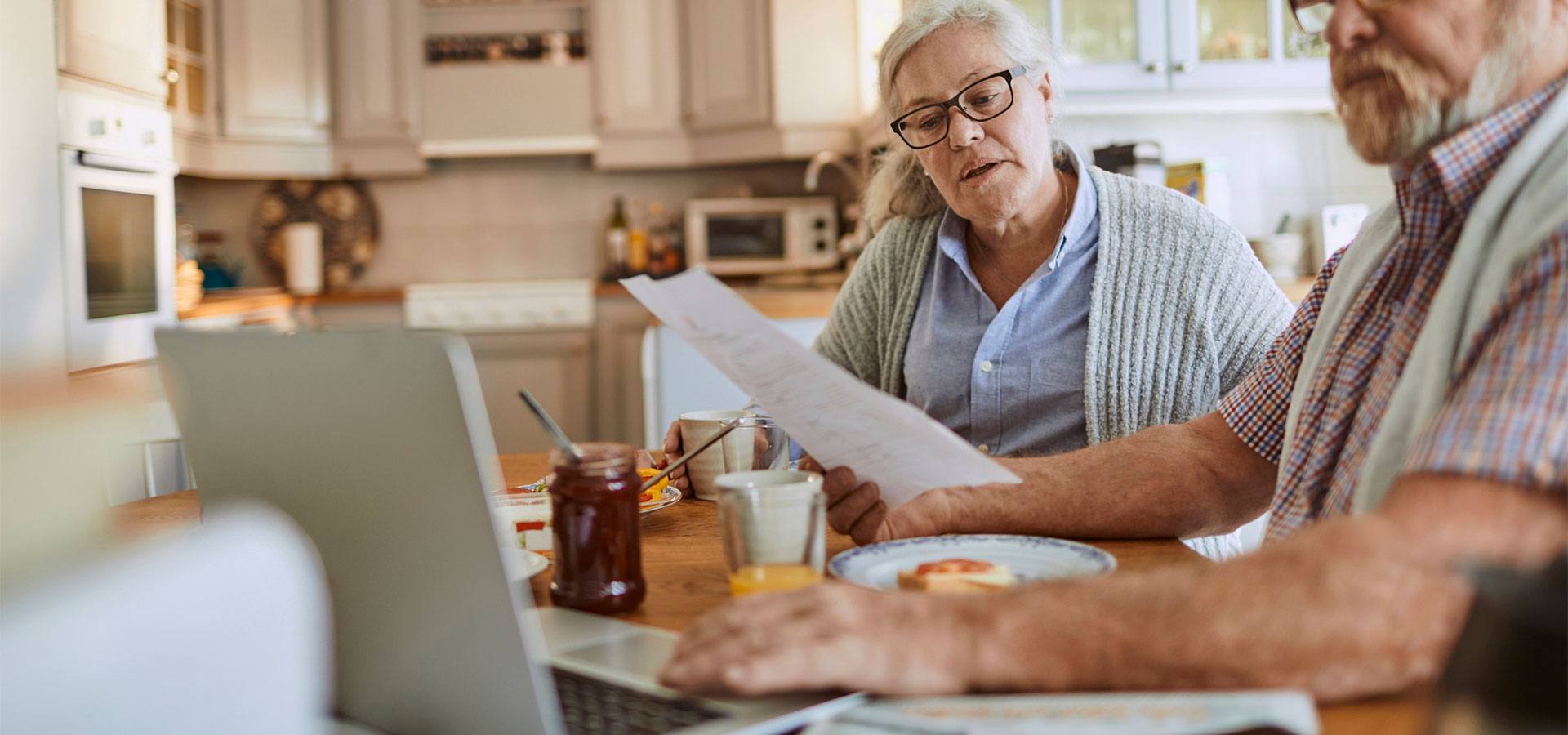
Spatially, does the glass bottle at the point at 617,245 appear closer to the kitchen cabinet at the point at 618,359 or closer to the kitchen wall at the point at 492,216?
the kitchen wall at the point at 492,216

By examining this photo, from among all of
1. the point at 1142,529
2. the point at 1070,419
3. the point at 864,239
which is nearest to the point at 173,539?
the point at 1142,529

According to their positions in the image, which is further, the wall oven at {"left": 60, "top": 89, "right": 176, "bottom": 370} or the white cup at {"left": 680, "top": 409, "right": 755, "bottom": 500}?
the wall oven at {"left": 60, "top": 89, "right": 176, "bottom": 370}

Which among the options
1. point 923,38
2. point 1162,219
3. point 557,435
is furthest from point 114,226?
point 557,435

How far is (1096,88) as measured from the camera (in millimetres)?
3203

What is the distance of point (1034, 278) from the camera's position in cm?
169

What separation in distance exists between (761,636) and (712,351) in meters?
0.30

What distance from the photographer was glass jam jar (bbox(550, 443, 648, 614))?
0.82m

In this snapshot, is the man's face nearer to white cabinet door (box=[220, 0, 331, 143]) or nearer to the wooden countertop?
the wooden countertop

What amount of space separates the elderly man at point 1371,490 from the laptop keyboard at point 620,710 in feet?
0.07

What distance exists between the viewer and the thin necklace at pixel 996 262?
178 centimetres

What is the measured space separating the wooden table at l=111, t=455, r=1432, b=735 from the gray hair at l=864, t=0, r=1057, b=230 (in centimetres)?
78

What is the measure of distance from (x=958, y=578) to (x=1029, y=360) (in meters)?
0.92

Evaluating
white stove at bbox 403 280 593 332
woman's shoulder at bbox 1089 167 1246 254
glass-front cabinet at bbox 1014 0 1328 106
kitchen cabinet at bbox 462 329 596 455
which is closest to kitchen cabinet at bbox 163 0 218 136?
white stove at bbox 403 280 593 332

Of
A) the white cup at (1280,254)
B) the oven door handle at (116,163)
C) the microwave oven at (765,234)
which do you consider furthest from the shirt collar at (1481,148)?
the microwave oven at (765,234)
